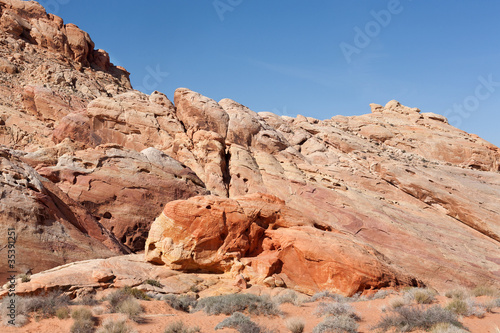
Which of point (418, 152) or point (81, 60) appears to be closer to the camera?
point (418, 152)

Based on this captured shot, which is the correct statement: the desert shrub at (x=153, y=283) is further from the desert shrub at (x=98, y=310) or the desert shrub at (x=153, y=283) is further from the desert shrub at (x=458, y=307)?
the desert shrub at (x=458, y=307)

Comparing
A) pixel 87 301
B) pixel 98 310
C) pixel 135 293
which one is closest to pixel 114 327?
pixel 98 310

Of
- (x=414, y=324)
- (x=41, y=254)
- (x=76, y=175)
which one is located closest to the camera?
(x=414, y=324)

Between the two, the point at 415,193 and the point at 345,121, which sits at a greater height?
the point at 345,121

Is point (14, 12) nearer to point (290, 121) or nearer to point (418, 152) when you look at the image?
point (290, 121)

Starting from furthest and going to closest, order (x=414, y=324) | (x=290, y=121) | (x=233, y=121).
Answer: (x=290, y=121) → (x=233, y=121) → (x=414, y=324)

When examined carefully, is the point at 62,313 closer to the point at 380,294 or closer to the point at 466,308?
the point at 380,294

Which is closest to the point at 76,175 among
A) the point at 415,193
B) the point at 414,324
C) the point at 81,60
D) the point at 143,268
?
the point at 143,268

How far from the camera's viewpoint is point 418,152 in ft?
151

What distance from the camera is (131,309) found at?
11086mm

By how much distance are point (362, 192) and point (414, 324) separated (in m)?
23.2

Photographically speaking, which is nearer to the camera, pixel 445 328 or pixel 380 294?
pixel 445 328

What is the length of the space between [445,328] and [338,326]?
2719 mm

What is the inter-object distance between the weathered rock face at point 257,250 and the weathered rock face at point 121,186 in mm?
6667
